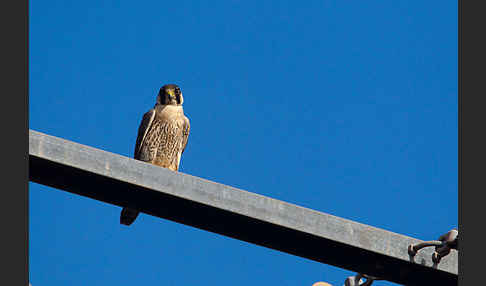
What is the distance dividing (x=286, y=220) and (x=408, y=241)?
45 cm

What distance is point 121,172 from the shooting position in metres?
2.43

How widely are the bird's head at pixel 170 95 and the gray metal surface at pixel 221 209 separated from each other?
652 centimetres

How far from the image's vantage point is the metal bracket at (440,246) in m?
2.63

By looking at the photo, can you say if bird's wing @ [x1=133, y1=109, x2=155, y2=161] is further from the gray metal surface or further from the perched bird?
the gray metal surface

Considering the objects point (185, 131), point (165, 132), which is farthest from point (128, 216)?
point (185, 131)

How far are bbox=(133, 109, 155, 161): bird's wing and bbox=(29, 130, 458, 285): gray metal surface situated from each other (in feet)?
21.1

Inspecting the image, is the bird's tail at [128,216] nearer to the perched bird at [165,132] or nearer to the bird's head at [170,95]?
the perched bird at [165,132]

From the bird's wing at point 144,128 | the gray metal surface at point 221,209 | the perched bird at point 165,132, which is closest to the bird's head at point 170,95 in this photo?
the perched bird at point 165,132

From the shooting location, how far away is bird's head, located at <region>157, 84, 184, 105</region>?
356 inches

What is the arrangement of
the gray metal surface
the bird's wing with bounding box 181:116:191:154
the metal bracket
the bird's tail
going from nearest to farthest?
the gray metal surface, the metal bracket, the bird's tail, the bird's wing with bounding box 181:116:191:154

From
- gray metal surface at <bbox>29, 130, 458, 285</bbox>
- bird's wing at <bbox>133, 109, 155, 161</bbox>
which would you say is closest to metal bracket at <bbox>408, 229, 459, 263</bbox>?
gray metal surface at <bbox>29, 130, 458, 285</bbox>

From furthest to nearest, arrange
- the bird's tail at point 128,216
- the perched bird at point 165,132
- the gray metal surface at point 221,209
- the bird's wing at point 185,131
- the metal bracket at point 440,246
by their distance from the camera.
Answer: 1. the bird's wing at point 185,131
2. the perched bird at point 165,132
3. the bird's tail at point 128,216
4. the metal bracket at point 440,246
5. the gray metal surface at point 221,209
